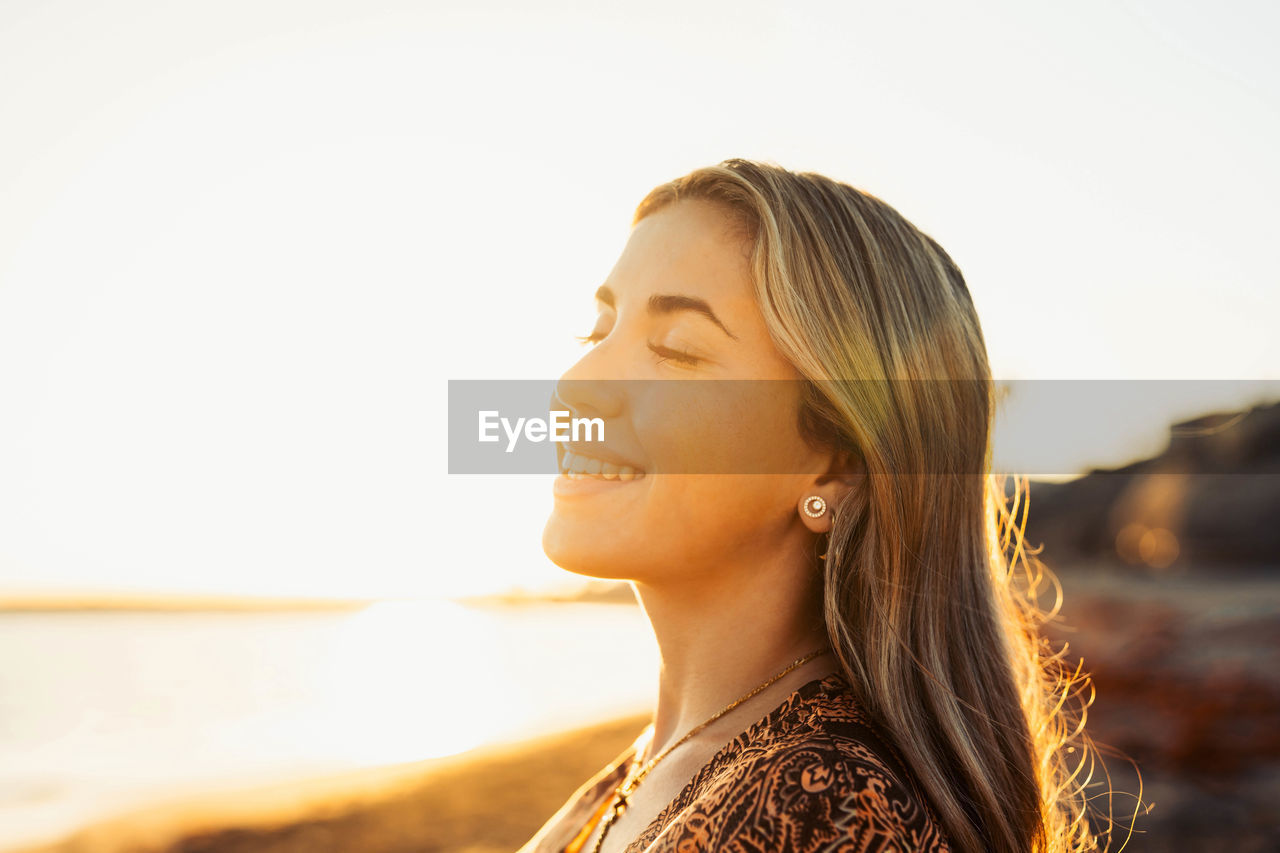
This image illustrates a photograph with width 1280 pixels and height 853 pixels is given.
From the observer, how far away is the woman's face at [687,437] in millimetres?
2010

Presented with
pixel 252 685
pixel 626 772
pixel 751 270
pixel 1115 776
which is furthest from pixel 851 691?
pixel 252 685

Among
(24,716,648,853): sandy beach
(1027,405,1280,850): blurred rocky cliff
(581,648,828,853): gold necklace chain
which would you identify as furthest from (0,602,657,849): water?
(581,648,828,853): gold necklace chain

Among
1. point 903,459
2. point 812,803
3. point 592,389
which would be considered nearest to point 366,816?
point 592,389

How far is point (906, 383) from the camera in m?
1.97

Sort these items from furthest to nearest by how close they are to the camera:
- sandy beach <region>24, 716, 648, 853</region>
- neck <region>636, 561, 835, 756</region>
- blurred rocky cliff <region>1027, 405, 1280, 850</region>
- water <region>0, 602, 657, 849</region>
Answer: water <region>0, 602, 657, 849</region> → sandy beach <region>24, 716, 648, 853</region> → blurred rocky cliff <region>1027, 405, 1280, 850</region> → neck <region>636, 561, 835, 756</region>

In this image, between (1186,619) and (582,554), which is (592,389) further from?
(1186,619)

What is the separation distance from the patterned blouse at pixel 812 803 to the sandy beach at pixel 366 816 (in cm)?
894

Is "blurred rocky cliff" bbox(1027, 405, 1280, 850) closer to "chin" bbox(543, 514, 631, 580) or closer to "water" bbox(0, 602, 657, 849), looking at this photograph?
"chin" bbox(543, 514, 631, 580)

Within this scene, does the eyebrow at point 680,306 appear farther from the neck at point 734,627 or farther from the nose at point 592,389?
the neck at point 734,627

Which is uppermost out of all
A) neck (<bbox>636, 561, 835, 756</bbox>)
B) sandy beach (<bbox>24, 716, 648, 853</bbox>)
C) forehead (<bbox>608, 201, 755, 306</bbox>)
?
forehead (<bbox>608, 201, 755, 306</bbox>)

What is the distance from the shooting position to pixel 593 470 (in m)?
2.13

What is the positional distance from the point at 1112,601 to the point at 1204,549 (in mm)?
6217

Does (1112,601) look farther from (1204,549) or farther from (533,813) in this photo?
(533,813)

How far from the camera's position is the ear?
6.84 ft
